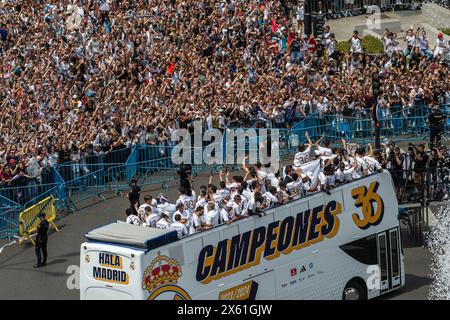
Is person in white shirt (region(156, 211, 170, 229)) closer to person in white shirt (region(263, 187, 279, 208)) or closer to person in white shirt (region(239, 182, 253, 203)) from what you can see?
person in white shirt (region(239, 182, 253, 203))

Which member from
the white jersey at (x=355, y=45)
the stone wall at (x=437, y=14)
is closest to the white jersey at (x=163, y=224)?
the white jersey at (x=355, y=45)

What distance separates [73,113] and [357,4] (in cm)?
1852

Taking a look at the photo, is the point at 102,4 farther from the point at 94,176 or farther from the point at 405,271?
the point at 405,271

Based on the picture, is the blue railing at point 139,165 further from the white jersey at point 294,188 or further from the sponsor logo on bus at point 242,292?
the sponsor logo on bus at point 242,292

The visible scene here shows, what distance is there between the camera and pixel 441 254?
29.3 m

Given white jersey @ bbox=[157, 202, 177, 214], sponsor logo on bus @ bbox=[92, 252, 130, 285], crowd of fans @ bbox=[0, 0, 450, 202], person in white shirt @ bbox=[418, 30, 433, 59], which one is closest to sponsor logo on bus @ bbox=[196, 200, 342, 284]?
sponsor logo on bus @ bbox=[92, 252, 130, 285]

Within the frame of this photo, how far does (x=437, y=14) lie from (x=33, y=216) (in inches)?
1007

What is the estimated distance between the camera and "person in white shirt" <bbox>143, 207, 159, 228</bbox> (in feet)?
79.4

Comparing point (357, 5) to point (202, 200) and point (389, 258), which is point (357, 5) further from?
point (202, 200)

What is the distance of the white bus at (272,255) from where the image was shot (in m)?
22.0

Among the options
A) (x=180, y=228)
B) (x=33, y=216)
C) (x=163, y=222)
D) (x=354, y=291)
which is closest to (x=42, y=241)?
(x=33, y=216)

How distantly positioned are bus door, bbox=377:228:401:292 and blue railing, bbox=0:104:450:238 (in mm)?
10961

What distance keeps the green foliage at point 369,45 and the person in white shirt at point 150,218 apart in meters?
22.1
